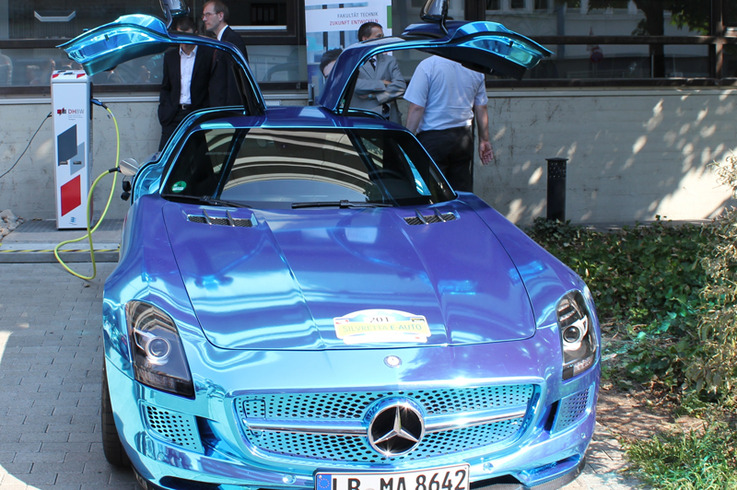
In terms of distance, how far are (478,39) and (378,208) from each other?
1.29 meters

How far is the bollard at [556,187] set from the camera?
8.76m

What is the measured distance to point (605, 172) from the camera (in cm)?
998

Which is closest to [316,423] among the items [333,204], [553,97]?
[333,204]

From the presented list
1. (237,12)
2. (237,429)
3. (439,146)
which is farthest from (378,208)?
(237,12)

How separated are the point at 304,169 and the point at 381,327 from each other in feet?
5.59

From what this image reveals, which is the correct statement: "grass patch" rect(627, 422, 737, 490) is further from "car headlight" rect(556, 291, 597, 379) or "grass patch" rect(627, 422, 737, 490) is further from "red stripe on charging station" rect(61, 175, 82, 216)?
"red stripe on charging station" rect(61, 175, 82, 216)

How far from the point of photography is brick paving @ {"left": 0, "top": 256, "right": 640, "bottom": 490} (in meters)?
3.71

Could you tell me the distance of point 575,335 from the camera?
3.29m

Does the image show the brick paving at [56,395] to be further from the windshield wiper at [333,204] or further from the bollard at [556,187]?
the bollard at [556,187]

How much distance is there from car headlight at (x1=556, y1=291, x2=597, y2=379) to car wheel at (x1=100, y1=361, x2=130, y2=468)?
5.75 ft

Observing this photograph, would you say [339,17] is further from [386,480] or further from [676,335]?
[386,480]

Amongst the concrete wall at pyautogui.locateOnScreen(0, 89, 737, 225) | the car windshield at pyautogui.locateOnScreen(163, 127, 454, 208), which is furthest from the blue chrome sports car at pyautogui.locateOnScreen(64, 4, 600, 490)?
the concrete wall at pyautogui.locateOnScreen(0, 89, 737, 225)

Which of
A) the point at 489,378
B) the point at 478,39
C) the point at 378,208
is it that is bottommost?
the point at 489,378

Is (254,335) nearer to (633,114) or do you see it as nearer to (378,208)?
(378,208)
